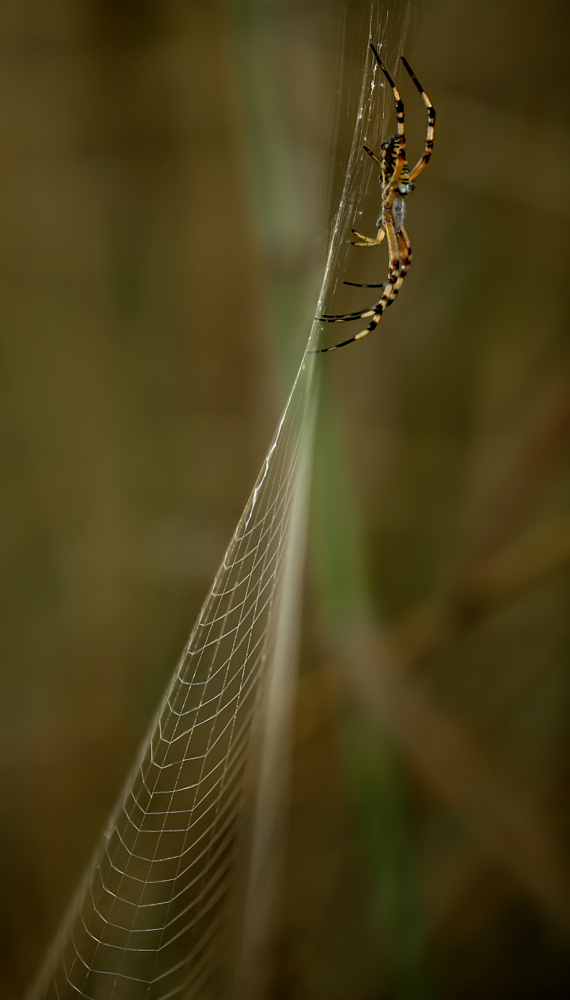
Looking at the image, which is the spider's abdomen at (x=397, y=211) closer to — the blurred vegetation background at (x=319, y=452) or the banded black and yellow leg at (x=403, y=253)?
the banded black and yellow leg at (x=403, y=253)

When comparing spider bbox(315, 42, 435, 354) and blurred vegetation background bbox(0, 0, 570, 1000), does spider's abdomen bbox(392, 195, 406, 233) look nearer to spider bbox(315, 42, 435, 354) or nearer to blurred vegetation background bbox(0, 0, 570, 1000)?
spider bbox(315, 42, 435, 354)

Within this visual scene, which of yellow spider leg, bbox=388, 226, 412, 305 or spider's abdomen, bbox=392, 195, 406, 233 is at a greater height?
spider's abdomen, bbox=392, 195, 406, 233

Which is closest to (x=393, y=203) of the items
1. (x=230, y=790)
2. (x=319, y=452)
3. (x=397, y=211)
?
(x=397, y=211)

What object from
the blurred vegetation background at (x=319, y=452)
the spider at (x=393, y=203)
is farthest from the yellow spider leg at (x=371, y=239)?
the blurred vegetation background at (x=319, y=452)

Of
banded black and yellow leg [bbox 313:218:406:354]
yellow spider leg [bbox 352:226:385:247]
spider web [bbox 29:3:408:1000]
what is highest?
yellow spider leg [bbox 352:226:385:247]

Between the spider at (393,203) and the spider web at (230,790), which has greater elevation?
the spider at (393,203)

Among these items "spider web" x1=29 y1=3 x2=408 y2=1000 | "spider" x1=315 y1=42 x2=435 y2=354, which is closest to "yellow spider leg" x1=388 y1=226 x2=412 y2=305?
"spider" x1=315 y1=42 x2=435 y2=354

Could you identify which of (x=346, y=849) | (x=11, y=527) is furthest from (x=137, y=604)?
(x=346, y=849)
